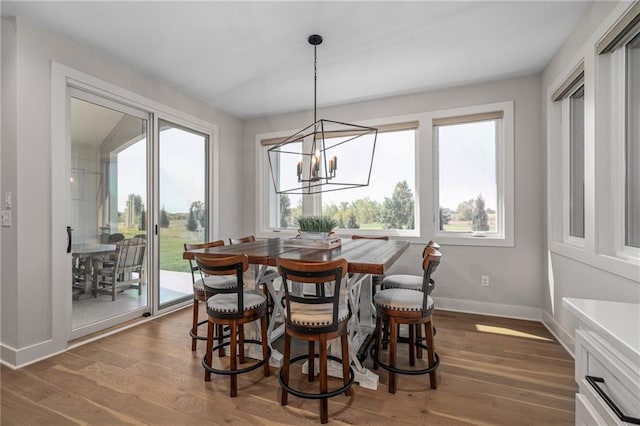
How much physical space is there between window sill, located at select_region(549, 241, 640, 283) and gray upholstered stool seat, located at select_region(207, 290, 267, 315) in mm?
2234

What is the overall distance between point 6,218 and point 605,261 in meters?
4.39

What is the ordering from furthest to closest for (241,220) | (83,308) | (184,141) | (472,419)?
(241,220) < (184,141) < (83,308) < (472,419)

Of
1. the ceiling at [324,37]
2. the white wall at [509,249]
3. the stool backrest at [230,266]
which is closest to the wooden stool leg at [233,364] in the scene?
the stool backrest at [230,266]

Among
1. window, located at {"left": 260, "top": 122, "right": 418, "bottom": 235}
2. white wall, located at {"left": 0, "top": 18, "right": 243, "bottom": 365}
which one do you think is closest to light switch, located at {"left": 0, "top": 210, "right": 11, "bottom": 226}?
white wall, located at {"left": 0, "top": 18, "right": 243, "bottom": 365}

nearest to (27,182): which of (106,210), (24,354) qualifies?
(106,210)

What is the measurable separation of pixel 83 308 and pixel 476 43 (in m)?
4.41

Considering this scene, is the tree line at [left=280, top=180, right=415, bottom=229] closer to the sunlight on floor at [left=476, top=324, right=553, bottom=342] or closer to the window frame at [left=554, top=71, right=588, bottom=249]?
the sunlight on floor at [left=476, top=324, right=553, bottom=342]

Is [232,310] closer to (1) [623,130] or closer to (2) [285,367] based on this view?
(2) [285,367]

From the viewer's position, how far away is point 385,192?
410cm

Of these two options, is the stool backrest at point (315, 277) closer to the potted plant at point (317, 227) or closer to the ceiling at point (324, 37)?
the potted plant at point (317, 227)

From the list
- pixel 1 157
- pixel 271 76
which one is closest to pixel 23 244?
pixel 1 157

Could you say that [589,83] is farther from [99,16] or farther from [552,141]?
[99,16]

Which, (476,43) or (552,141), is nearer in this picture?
(476,43)

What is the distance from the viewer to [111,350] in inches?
103
